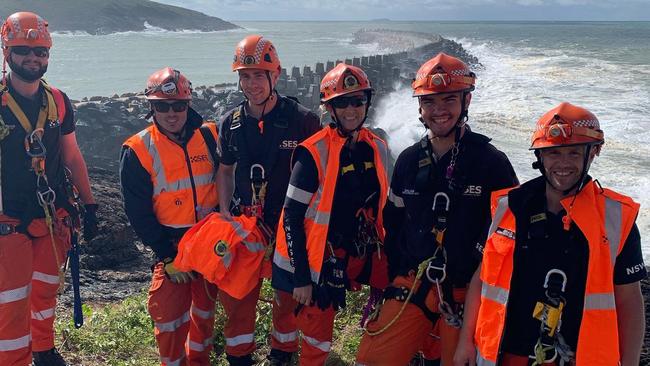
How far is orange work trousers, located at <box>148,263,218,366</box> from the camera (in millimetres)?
4688

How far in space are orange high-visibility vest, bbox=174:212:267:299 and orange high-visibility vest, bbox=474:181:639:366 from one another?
6.65ft

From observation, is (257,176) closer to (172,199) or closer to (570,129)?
(172,199)

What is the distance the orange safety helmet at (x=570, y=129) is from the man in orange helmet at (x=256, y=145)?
2.11 meters

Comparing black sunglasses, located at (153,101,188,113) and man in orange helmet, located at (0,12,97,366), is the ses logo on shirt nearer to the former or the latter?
black sunglasses, located at (153,101,188,113)

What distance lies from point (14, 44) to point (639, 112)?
29010 millimetres

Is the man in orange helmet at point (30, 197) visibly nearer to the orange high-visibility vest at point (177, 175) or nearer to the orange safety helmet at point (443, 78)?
the orange high-visibility vest at point (177, 175)

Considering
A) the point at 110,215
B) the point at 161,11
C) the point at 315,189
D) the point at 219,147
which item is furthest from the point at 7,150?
the point at 161,11

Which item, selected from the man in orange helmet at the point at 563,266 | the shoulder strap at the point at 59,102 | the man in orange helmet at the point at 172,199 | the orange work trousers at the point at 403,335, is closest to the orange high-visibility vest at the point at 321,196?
the orange work trousers at the point at 403,335

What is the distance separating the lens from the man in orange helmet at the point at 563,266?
3.05m

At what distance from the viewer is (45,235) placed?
5.05 metres

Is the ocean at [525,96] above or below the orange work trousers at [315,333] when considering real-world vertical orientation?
below

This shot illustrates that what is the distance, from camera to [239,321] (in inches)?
187

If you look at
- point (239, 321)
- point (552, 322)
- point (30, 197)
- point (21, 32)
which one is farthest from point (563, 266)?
point (21, 32)

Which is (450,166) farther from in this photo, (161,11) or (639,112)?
(161,11)
